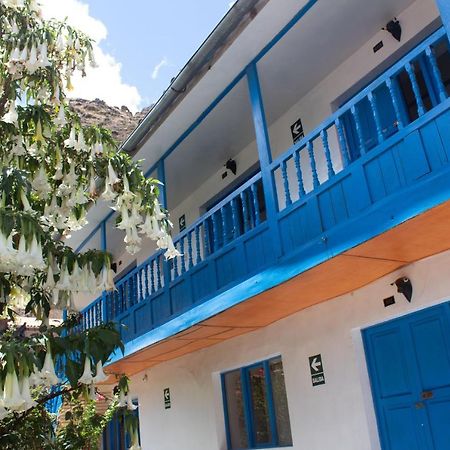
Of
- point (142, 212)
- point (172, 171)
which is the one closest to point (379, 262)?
point (142, 212)

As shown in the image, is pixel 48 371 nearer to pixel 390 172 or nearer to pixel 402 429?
pixel 390 172

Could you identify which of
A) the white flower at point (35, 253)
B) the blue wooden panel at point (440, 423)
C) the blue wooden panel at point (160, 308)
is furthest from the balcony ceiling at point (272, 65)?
the blue wooden panel at point (440, 423)

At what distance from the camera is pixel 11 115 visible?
486 centimetres

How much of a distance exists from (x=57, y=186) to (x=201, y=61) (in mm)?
2922

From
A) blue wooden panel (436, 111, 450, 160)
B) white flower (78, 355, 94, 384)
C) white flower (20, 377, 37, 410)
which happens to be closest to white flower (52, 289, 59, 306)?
white flower (78, 355, 94, 384)

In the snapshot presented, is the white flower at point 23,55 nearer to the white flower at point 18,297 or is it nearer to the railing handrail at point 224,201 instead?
the white flower at point 18,297

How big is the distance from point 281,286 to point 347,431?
6.66 feet

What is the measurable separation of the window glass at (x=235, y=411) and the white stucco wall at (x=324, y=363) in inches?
5.8

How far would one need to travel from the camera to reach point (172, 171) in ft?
34.4

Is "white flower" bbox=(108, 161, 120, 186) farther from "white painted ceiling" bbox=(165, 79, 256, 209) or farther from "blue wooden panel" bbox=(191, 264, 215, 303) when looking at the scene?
"white painted ceiling" bbox=(165, 79, 256, 209)

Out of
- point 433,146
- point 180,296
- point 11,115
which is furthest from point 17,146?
point 180,296

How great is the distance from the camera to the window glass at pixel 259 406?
8375mm

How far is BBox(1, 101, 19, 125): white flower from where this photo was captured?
4855mm

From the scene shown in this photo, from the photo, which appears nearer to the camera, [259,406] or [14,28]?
[14,28]
